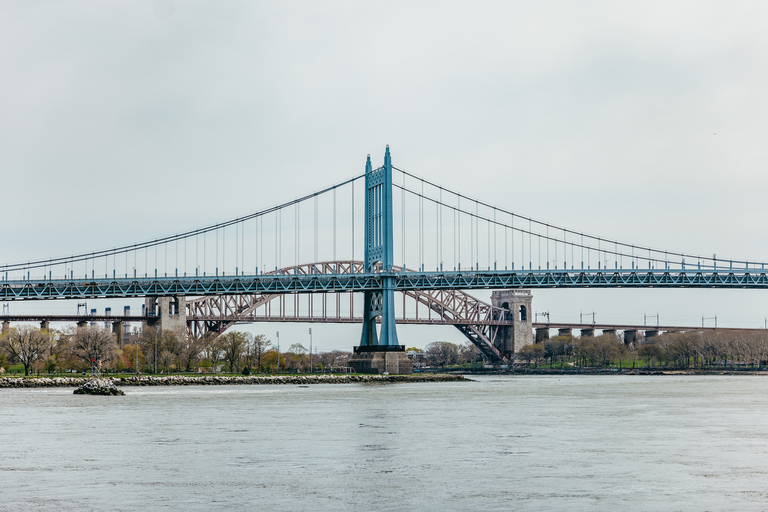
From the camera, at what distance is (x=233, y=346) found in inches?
3922

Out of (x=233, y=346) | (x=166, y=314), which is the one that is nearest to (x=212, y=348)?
(x=233, y=346)

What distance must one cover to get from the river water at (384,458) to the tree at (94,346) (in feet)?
163

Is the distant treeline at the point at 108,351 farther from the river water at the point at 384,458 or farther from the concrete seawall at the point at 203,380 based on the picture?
the river water at the point at 384,458

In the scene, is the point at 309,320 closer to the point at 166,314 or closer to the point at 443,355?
the point at 166,314

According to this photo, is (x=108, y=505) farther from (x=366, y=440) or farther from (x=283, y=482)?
(x=366, y=440)

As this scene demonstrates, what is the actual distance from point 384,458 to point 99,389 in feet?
120

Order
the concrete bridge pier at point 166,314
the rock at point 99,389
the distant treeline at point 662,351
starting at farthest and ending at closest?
the distant treeline at point 662,351
the concrete bridge pier at point 166,314
the rock at point 99,389

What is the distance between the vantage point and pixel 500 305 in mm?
168000

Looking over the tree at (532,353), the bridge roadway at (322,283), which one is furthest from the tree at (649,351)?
the bridge roadway at (322,283)

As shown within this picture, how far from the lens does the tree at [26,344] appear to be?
85500 millimetres

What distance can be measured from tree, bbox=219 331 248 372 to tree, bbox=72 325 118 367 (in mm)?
11443

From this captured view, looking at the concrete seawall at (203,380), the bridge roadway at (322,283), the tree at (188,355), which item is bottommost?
the concrete seawall at (203,380)

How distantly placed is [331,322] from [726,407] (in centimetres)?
9467

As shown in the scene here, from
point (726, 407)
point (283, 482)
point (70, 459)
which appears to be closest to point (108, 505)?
point (283, 482)
